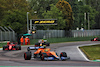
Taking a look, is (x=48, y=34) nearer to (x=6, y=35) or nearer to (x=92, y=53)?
(x=6, y=35)

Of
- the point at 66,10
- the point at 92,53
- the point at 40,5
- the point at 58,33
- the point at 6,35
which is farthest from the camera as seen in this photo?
the point at 40,5

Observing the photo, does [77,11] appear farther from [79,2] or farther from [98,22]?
[98,22]

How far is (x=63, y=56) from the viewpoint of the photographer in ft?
55.2

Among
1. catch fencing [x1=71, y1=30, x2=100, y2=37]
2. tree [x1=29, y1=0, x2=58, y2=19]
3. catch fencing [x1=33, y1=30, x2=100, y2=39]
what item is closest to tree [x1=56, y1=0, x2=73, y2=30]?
catch fencing [x1=33, y1=30, x2=100, y2=39]

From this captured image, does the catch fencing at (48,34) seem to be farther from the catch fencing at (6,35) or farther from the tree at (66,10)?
the catch fencing at (6,35)

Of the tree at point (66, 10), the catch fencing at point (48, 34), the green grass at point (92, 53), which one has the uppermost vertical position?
the tree at point (66, 10)

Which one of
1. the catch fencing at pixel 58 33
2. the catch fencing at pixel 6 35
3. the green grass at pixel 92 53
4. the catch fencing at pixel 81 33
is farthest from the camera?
the catch fencing at pixel 81 33

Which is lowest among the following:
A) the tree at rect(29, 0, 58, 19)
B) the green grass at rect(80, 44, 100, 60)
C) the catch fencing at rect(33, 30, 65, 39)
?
the green grass at rect(80, 44, 100, 60)

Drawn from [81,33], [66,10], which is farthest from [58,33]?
[81,33]

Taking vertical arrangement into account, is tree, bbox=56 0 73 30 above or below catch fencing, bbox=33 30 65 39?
above

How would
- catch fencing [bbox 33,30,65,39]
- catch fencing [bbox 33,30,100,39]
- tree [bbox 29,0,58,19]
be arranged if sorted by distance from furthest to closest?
tree [bbox 29,0,58,19], catch fencing [bbox 33,30,100,39], catch fencing [bbox 33,30,65,39]

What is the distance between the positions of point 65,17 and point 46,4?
103 ft

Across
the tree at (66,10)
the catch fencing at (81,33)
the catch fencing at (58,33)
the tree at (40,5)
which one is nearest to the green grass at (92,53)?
the catch fencing at (58,33)

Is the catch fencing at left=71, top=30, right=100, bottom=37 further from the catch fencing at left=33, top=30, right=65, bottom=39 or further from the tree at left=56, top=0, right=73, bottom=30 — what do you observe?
the catch fencing at left=33, top=30, right=65, bottom=39
